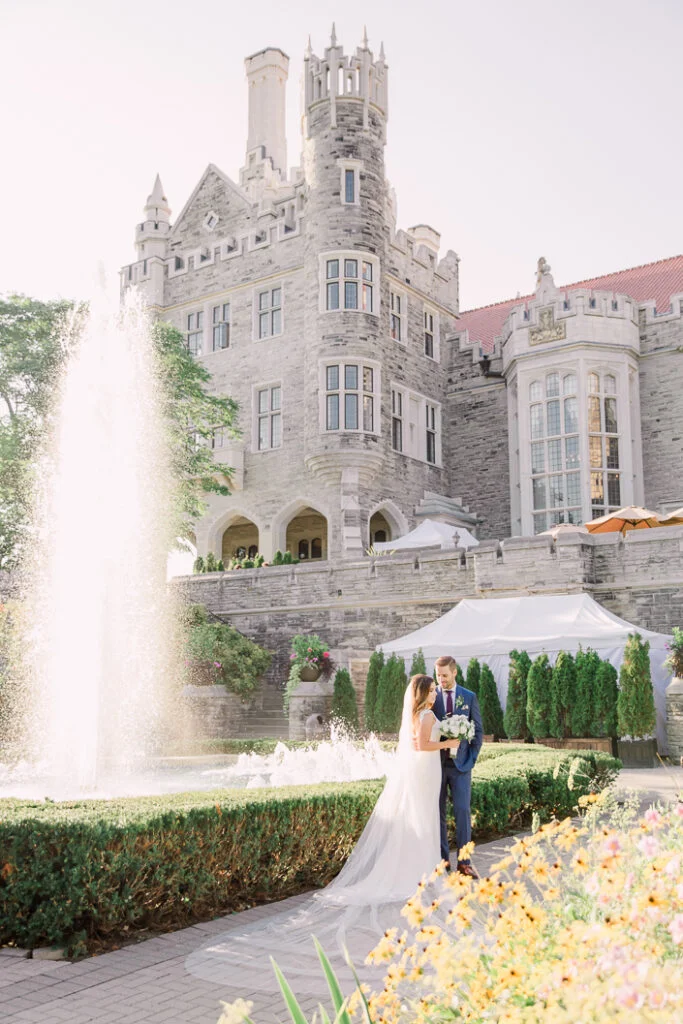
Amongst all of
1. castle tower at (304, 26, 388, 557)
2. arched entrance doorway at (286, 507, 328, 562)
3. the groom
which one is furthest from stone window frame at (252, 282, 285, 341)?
the groom

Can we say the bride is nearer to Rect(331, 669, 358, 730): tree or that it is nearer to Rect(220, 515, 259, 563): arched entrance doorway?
Rect(331, 669, 358, 730): tree

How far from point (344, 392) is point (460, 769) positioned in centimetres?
2067

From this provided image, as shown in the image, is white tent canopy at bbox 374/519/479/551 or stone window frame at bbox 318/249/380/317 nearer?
white tent canopy at bbox 374/519/479/551

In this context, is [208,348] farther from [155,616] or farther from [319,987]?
[319,987]

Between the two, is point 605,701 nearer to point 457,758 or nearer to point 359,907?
point 457,758

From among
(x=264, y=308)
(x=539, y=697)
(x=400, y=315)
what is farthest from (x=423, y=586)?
(x=264, y=308)

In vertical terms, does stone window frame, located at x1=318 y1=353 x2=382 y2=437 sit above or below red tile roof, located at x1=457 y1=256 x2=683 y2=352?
below

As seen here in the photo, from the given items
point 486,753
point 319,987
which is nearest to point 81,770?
point 486,753

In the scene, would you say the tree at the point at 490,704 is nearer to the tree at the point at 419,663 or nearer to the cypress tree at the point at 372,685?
the tree at the point at 419,663

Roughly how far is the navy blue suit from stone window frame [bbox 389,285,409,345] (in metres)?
22.9

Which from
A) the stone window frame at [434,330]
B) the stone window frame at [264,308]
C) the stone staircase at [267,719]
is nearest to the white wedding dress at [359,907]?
the stone staircase at [267,719]

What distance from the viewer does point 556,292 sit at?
93.7 feet

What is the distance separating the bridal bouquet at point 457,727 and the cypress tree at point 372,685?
1264 cm

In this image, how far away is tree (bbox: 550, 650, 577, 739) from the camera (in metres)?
16.9
